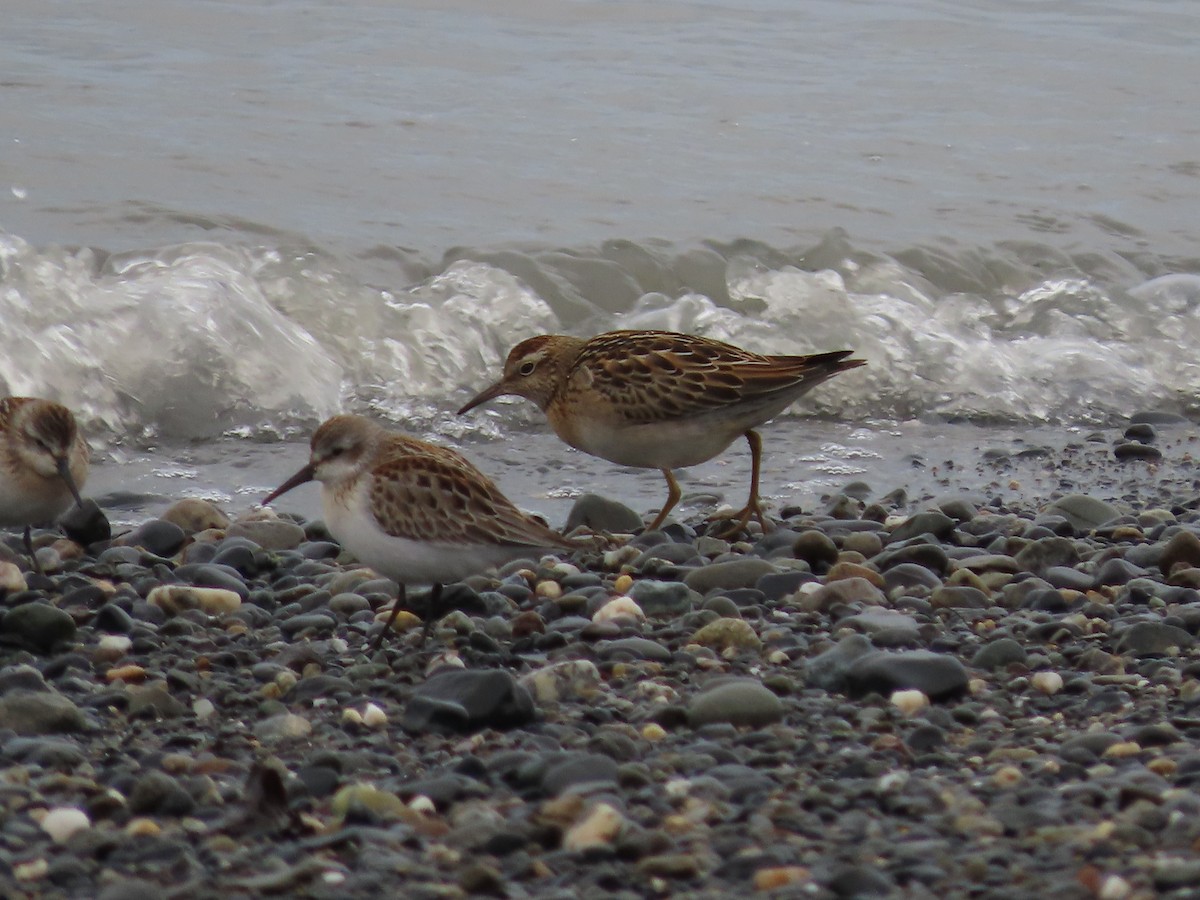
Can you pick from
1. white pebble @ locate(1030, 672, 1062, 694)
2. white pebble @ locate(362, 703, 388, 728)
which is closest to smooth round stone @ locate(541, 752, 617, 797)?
white pebble @ locate(362, 703, 388, 728)

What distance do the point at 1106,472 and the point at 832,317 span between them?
2825 millimetres

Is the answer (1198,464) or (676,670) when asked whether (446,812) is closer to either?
(676,670)

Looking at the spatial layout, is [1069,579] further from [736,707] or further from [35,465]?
[35,465]

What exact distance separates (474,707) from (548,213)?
332 inches

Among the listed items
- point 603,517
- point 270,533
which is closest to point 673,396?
point 603,517

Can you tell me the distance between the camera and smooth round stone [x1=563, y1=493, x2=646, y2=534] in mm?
7578

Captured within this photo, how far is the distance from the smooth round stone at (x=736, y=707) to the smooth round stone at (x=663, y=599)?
118cm

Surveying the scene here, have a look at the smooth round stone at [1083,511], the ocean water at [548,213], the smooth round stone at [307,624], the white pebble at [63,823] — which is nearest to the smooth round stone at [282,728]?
the white pebble at [63,823]

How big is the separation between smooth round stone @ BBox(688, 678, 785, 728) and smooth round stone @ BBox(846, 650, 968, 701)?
1.14 ft

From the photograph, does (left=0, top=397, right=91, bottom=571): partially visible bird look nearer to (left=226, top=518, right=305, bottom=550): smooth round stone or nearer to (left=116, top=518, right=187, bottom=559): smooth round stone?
(left=116, top=518, right=187, bottom=559): smooth round stone

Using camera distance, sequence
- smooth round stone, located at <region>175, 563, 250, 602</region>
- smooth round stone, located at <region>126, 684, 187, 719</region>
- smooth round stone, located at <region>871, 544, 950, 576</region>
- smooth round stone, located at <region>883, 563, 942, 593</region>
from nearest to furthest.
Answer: smooth round stone, located at <region>126, 684, 187, 719</region>
smooth round stone, located at <region>175, 563, 250, 602</region>
smooth round stone, located at <region>883, 563, 942, 593</region>
smooth round stone, located at <region>871, 544, 950, 576</region>

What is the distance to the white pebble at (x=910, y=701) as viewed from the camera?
15.9 feet

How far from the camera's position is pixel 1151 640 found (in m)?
5.43

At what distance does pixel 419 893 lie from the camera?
3.55m
